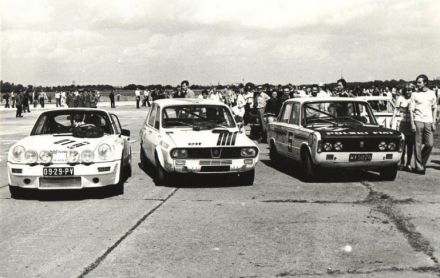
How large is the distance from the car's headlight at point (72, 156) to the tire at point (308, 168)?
3.89 m

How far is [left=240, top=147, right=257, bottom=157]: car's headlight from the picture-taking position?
896cm

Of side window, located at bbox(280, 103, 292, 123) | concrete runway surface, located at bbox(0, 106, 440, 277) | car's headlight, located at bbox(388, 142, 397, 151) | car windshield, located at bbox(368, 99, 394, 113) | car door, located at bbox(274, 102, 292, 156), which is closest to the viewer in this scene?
concrete runway surface, located at bbox(0, 106, 440, 277)

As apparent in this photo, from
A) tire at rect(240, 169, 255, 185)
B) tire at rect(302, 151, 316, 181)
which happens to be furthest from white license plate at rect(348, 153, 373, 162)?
tire at rect(240, 169, 255, 185)

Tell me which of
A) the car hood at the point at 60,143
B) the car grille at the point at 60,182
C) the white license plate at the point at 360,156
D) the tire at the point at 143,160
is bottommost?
the tire at the point at 143,160

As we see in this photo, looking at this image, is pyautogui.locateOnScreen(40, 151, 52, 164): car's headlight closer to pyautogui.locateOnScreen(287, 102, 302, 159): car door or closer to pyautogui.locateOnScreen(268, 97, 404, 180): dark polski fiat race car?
pyautogui.locateOnScreen(268, 97, 404, 180): dark polski fiat race car

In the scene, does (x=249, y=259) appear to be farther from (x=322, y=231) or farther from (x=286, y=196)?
(x=286, y=196)

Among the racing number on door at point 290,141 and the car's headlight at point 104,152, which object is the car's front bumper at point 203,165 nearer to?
the car's headlight at point 104,152

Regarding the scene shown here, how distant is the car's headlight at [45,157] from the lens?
308 inches

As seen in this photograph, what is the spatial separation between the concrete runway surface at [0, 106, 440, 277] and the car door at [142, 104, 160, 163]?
70 cm

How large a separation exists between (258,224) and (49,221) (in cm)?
247

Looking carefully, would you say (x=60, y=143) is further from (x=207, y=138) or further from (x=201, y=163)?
(x=207, y=138)

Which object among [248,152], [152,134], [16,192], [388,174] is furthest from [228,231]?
[388,174]

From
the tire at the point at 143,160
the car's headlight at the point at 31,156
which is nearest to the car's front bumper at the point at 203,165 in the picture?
the car's headlight at the point at 31,156

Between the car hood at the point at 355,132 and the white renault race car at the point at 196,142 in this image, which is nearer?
the white renault race car at the point at 196,142
